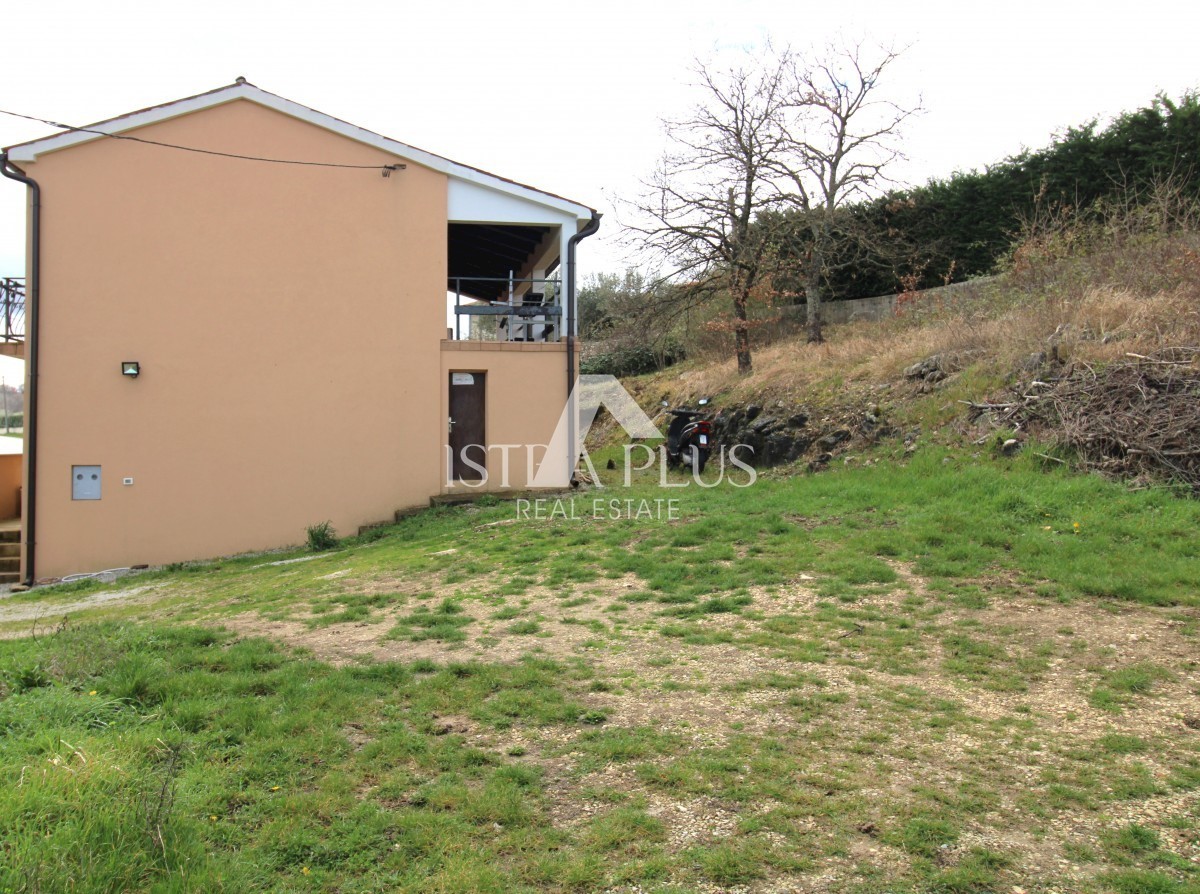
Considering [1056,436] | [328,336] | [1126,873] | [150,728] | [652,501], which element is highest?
[328,336]

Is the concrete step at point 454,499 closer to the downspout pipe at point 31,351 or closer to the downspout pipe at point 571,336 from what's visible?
the downspout pipe at point 571,336

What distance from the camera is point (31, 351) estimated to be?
12.1 m

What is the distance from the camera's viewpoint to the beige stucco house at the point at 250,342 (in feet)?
40.5

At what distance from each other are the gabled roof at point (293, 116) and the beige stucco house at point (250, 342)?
0.11ft

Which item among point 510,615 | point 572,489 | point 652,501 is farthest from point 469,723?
point 572,489

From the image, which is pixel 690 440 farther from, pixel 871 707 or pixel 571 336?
pixel 871 707

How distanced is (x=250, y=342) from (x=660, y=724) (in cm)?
1078

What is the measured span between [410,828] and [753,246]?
16.5 metres

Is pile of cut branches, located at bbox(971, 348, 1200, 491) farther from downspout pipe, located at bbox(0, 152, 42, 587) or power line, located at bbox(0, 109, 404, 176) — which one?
downspout pipe, located at bbox(0, 152, 42, 587)

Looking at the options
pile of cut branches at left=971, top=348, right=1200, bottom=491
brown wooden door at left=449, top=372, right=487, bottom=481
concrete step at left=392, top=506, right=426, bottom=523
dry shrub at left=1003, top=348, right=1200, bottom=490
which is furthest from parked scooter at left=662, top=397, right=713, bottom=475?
dry shrub at left=1003, top=348, right=1200, bottom=490

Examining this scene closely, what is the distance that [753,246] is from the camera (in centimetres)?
1809

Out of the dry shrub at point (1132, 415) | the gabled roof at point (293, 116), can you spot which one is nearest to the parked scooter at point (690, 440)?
the gabled roof at point (293, 116)

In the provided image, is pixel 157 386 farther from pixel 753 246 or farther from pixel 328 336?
pixel 753 246

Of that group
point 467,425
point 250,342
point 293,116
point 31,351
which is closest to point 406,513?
point 467,425
